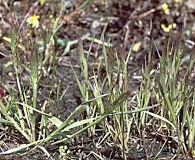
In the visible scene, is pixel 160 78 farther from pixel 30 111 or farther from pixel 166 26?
pixel 166 26

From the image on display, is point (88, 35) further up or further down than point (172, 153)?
further up

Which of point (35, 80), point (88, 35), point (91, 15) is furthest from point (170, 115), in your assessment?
point (91, 15)

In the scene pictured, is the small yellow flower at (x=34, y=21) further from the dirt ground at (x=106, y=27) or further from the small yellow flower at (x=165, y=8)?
the small yellow flower at (x=165, y=8)

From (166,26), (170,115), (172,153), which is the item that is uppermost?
(166,26)

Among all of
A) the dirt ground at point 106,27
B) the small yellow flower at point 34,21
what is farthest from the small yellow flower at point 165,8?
the small yellow flower at point 34,21

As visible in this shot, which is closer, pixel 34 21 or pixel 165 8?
pixel 34 21

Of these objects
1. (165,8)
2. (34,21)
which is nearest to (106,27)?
(165,8)

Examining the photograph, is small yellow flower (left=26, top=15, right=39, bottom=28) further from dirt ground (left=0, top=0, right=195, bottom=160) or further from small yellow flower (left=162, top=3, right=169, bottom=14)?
small yellow flower (left=162, top=3, right=169, bottom=14)

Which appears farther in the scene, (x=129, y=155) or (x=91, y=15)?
(x=91, y=15)

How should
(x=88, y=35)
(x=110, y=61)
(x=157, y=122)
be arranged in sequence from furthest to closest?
(x=88, y=35) < (x=157, y=122) < (x=110, y=61)

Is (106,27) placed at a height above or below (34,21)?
below

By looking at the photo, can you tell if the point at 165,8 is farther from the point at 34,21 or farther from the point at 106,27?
the point at 34,21
